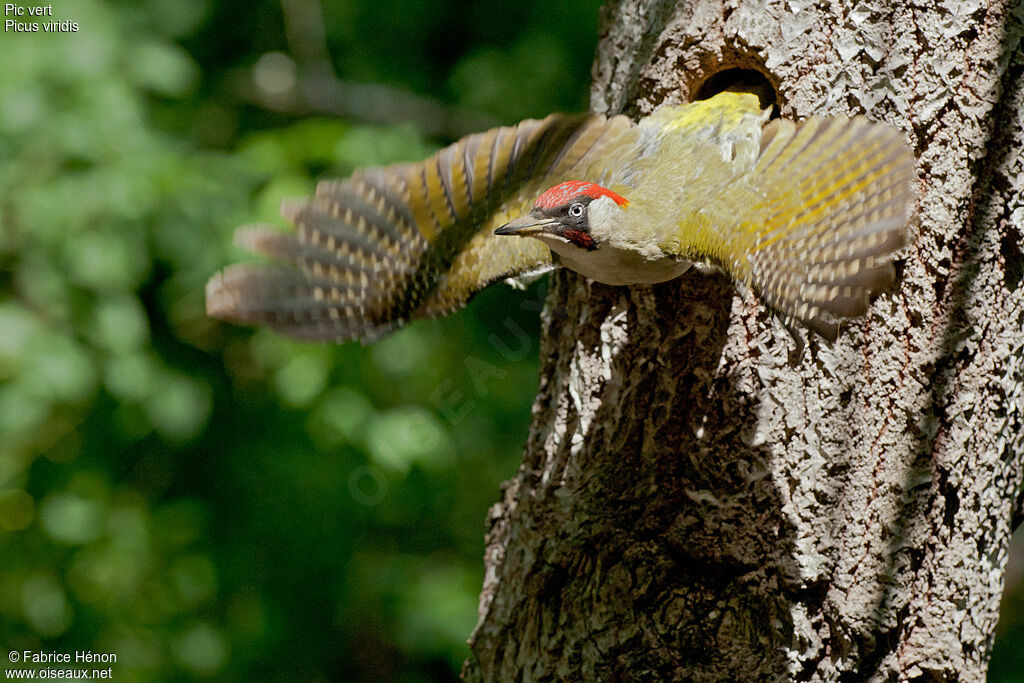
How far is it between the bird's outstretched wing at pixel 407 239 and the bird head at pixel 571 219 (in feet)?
0.59

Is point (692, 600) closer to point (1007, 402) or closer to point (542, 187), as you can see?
point (1007, 402)

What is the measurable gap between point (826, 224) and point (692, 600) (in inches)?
39.6

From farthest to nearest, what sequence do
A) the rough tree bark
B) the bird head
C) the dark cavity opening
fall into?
the dark cavity opening → the bird head → the rough tree bark

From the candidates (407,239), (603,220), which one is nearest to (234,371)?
(407,239)

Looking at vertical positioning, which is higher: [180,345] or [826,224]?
[826,224]

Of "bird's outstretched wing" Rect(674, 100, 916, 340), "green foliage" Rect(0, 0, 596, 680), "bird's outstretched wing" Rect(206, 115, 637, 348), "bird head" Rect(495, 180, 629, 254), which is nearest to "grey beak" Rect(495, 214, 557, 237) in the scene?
"bird head" Rect(495, 180, 629, 254)

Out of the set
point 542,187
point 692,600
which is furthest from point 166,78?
point 692,600

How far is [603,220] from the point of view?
237 cm

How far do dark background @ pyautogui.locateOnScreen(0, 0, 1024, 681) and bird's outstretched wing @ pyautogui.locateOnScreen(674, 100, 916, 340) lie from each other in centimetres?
228

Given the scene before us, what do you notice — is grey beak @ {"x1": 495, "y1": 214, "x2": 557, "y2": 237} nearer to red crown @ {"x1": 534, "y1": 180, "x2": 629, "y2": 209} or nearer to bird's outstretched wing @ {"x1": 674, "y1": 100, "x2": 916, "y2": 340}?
red crown @ {"x1": 534, "y1": 180, "x2": 629, "y2": 209}

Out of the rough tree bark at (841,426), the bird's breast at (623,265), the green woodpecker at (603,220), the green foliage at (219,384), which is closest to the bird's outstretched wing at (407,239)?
the green woodpecker at (603,220)

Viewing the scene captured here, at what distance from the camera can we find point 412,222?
111 inches

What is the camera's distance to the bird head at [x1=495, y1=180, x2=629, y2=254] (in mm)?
2379

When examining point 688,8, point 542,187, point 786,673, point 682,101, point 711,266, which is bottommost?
point 786,673
